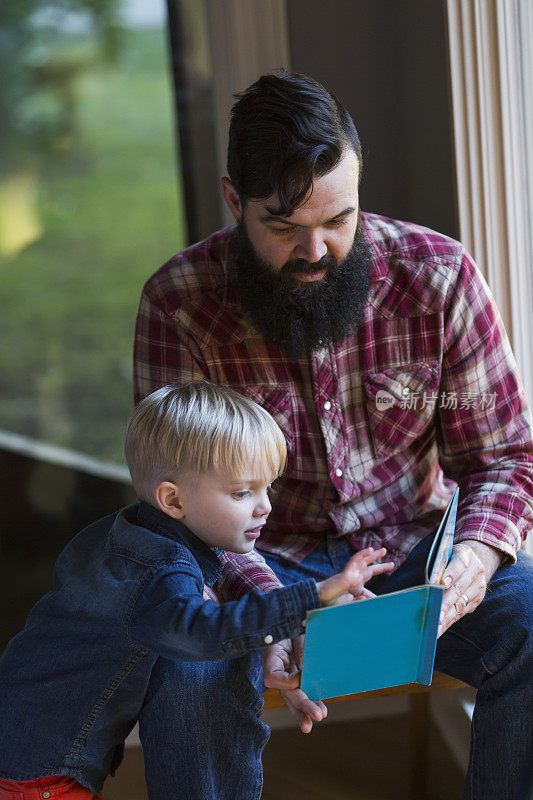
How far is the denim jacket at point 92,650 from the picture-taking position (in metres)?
1.35

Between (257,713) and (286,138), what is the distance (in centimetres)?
103

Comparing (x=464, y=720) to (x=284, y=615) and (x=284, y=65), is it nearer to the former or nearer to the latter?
(x=284, y=615)

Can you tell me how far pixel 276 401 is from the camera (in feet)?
5.89

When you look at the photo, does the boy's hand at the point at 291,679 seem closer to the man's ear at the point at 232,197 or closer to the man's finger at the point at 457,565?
the man's finger at the point at 457,565

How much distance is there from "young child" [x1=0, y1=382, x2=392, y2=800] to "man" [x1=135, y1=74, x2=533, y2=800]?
0.28m

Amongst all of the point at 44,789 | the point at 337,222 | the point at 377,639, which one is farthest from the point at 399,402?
the point at 44,789

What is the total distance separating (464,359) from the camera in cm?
178

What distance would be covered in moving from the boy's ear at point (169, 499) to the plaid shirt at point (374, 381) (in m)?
0.43

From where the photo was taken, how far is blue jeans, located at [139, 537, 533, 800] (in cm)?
138

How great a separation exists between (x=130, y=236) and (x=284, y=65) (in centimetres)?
82

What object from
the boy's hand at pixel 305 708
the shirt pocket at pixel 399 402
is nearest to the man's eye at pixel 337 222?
the shirt pocket at pixel 399 402

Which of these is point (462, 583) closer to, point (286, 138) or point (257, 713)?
point (257, 713)

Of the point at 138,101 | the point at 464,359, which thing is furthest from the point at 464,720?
the point at 138,101

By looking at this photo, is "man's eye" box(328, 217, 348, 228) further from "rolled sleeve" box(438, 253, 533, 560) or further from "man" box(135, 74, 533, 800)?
"rolled sleeve" box(438, 253, 533, 560)
